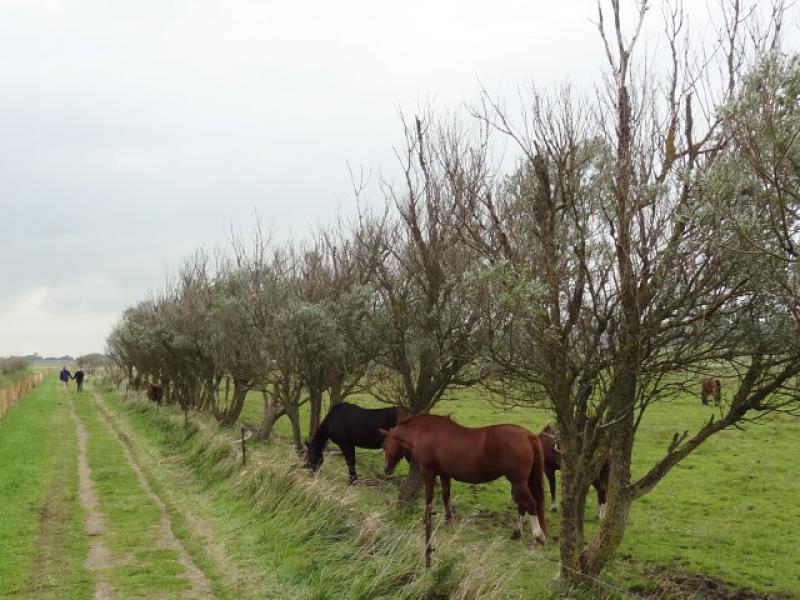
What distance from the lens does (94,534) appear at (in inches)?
445

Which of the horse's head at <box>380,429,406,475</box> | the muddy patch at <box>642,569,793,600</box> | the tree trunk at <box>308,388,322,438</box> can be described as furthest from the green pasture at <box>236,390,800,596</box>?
the tree trunk at <box>308,388,322,438</box>

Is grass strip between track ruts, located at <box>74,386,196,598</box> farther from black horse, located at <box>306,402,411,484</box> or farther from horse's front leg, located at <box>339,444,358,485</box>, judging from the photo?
horse's front leg, located at <box>339,444,358,485</box>

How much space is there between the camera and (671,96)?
23.3 ft

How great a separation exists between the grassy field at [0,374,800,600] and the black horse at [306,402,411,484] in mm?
673

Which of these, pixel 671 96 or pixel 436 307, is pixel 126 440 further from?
pixel 671 96

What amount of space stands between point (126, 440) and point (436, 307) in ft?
54.4

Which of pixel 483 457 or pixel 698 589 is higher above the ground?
pixel 483 457

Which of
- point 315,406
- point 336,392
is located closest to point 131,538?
point 315,406

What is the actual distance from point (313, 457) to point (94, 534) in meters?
5.29

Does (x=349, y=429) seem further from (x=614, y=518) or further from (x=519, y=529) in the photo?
(x=614, y=518)

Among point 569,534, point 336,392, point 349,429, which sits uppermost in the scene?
point 336,392

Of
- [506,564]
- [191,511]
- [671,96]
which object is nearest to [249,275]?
[191,511]

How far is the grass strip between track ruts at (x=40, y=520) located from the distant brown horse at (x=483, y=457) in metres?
5.49

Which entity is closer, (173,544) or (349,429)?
(173,544)
